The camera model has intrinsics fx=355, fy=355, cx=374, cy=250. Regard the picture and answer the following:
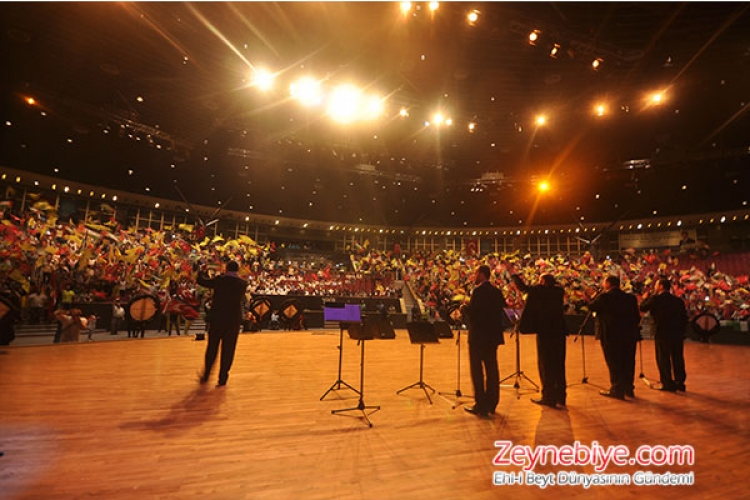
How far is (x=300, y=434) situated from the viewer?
11.0ft

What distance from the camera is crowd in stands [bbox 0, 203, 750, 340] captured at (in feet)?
31.4

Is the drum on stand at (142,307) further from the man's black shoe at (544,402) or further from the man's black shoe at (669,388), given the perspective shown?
the man's black shoe at (669,388)

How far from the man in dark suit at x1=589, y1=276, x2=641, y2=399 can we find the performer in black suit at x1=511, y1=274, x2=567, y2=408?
0.95 metres

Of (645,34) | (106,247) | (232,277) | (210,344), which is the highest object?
(645,34)

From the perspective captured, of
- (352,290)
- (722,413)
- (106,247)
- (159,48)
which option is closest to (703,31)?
(722,413)

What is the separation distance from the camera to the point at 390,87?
37.8 feet

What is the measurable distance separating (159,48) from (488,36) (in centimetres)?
906

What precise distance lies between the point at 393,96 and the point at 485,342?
33.6 feet

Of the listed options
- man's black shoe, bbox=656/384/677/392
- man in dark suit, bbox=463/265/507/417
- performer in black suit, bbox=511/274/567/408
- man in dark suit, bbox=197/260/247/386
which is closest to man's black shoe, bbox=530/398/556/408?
performer in black suit, bbox=511/274/567/408

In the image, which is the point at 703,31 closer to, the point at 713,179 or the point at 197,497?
the point at 197,497

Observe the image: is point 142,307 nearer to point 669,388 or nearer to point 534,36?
point 669,388

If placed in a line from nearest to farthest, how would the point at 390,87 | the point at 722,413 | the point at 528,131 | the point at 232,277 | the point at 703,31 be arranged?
the point at 722,413, the point at 232,277, the point at 703,31, the point at 390,87, the point at 528,131

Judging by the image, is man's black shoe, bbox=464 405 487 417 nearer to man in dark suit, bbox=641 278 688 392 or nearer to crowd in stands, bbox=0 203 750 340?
crowd in stands, bbox=0 203 750 340

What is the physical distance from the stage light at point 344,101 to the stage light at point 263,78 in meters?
2.01
